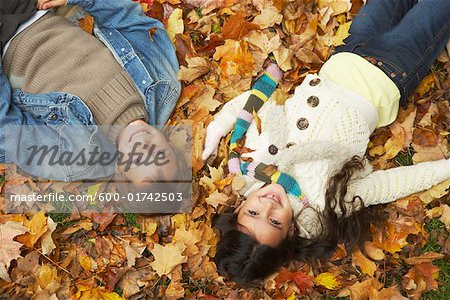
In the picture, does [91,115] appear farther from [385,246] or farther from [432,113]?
[432,113]

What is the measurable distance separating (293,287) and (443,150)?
1.19m

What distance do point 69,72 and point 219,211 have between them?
3.80 feet

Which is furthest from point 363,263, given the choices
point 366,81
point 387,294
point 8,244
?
point 8,244

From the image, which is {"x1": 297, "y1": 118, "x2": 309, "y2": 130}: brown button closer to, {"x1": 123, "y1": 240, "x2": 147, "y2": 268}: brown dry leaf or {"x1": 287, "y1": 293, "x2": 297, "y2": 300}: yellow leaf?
{"x1": 287, "y1": 293, "x2": 297, "y2": 300}: yellow leaf

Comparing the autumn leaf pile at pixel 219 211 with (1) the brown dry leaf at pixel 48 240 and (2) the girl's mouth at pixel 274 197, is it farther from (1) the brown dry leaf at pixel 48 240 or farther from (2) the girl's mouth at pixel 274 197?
(2) the girl's mouth at pixel 274 197

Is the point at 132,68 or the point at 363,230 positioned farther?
the point at 132,68

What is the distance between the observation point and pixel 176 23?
3338 mm

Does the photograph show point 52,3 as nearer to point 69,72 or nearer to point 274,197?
point 69,72

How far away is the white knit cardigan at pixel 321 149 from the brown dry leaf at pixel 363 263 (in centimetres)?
30

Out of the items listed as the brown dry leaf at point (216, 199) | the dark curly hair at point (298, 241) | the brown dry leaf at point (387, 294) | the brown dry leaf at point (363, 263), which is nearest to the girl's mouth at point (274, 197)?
the dark curly hair at point (298, 241)

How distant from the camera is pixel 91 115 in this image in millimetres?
2973

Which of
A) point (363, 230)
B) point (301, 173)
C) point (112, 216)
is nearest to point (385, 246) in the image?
point (363, 230)

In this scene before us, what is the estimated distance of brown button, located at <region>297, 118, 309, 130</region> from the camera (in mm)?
2857

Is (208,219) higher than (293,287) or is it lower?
higher
